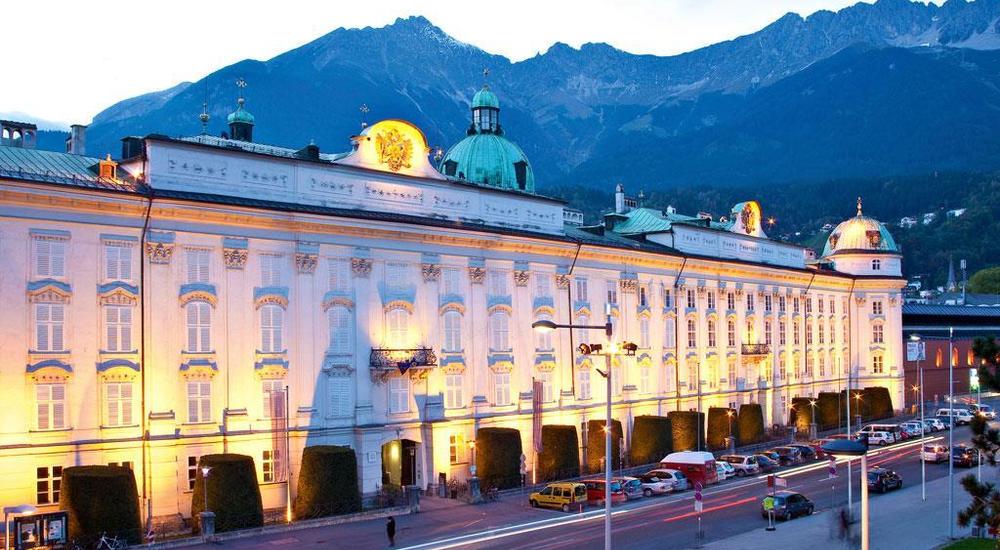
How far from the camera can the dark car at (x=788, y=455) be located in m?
80.2

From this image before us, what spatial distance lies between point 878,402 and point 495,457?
60097mm

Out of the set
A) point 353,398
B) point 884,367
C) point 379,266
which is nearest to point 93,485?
point 353,398

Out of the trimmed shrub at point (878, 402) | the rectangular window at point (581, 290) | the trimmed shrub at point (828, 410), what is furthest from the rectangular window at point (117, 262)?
the trimmed shrub at point (878, 402)

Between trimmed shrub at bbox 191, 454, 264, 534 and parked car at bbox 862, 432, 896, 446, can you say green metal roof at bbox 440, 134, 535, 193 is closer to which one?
parked car at bbox 862, 432, 896, 446

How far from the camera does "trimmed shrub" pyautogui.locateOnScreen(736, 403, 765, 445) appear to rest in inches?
3497

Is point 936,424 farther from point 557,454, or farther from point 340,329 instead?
point 340,329

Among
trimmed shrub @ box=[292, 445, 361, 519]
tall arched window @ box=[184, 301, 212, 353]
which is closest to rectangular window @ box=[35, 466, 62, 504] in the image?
tall arched window @ box=[184, 301, 212, 353]

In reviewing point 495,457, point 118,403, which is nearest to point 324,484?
point 118,403

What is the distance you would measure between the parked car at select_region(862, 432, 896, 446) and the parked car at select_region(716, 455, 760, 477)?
20907mm

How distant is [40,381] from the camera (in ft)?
161

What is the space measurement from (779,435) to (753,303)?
12.1m

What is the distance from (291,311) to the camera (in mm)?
58469

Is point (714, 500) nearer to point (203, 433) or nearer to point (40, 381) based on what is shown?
point (203, 433)

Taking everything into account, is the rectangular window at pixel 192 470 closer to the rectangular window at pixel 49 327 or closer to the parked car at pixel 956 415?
the rectangular window at pixel 49 327
